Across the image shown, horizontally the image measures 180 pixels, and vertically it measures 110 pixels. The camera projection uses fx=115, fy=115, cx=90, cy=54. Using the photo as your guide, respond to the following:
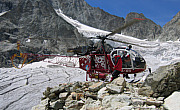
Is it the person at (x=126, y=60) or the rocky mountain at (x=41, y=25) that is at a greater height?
the rocky mountain at (x=41, y=25)

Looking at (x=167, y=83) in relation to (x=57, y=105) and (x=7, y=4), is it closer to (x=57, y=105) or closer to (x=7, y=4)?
(x=57, y=105)

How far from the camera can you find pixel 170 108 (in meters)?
1.54

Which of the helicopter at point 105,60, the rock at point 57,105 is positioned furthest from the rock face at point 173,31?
the rock at point 57,105

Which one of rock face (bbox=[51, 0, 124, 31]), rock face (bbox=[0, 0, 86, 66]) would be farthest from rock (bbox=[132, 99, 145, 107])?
rock face (bbox=[51, 0, 124, 31])

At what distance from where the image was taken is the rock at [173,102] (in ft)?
5.06

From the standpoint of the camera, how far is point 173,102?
165 centimetres

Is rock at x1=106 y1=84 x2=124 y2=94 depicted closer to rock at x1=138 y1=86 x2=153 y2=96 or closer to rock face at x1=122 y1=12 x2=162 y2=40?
rock at x1=138 y1=86 x2=153 y2=96

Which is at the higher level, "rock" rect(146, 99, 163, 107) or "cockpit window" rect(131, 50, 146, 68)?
"cockpit window" rect(131, 50, 146, 68)

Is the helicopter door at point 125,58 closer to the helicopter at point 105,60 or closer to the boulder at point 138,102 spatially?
the helicopter at point 105,60

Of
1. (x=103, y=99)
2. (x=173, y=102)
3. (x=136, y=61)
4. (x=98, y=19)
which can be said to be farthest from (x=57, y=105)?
(x=98, y=19)

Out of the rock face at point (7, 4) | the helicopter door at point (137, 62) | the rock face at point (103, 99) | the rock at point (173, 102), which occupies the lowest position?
the rock face at point (103, 99)

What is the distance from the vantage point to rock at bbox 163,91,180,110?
1542 mm

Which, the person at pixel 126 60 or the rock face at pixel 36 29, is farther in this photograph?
the rock face at pixel 36 29

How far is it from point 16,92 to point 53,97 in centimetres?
237
